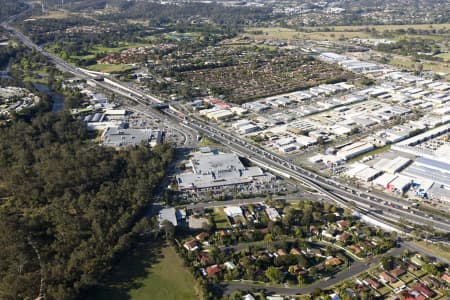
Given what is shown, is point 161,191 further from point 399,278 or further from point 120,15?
point 120,15

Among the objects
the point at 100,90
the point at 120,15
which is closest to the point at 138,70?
the point at 100,90

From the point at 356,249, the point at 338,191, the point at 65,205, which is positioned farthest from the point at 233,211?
the point at 65,205

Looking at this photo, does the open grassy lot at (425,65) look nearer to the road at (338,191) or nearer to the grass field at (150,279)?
the road at (338,191)

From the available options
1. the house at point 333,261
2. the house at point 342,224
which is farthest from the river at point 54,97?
the house at point 333,261

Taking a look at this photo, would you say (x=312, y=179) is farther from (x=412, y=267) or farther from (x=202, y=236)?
A: (x=202, y=236)

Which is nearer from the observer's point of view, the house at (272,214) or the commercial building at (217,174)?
the house at (272,214)
